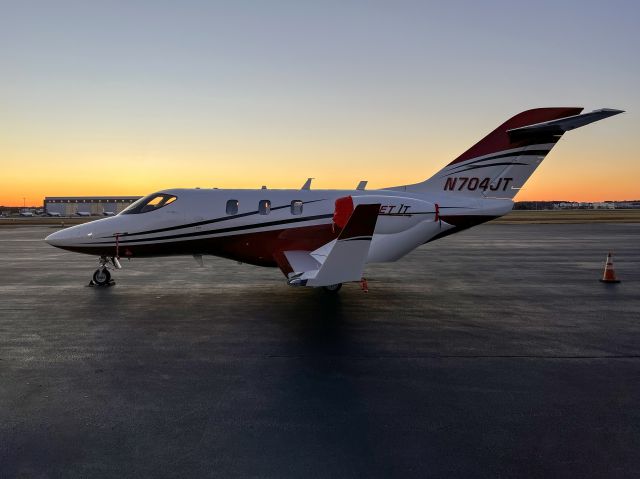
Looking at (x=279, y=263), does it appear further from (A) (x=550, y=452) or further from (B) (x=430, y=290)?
(A) (x=550, y=452)

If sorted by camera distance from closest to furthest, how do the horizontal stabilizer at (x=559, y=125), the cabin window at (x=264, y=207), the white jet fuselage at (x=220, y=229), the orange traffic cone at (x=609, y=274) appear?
1. the horizontal stabilizer at (x=559, y=125)
2. the white jet fuselage at (x=220, y=229)
3. the cabin window at (x=264, y=207)
4. the orange traffic cone at (x=609, y=274)

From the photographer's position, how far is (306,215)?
12906 millimetres

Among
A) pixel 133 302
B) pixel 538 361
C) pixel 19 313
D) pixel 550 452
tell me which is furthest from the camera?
pixel 133 302

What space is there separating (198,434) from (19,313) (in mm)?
7373

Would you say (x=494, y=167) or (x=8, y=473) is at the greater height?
(x=494, y=167)

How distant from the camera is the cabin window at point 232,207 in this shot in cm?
1279

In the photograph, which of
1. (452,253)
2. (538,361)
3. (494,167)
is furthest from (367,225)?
(452,253)

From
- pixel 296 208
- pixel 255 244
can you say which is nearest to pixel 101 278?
pixel 255 244

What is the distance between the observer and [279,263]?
12.4 meters

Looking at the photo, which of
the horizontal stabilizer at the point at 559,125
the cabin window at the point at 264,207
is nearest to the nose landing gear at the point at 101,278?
the cabin window at the point at 264,207

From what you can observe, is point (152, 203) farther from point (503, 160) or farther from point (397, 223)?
point (503, 160)

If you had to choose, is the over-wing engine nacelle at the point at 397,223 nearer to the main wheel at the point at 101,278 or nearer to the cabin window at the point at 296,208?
the cabin window at the point at 296,208

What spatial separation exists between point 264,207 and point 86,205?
4622 inches

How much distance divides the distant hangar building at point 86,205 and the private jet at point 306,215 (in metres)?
104
